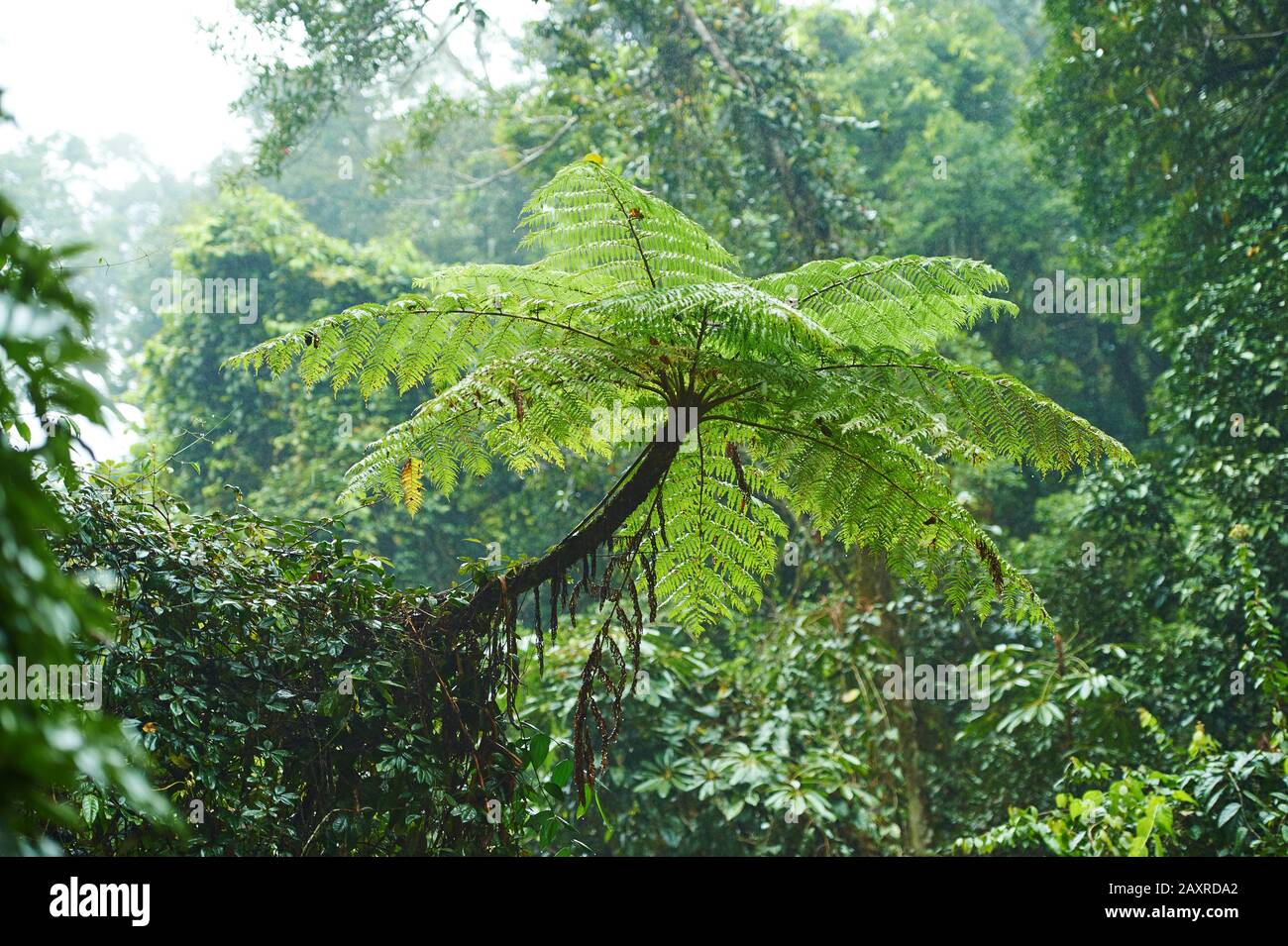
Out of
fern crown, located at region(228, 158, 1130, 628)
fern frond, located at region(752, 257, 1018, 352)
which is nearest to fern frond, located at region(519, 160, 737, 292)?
fern crown, located at region(228, 158, 1130, 628)

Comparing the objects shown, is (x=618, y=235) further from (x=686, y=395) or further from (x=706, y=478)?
(x=706, y=478)

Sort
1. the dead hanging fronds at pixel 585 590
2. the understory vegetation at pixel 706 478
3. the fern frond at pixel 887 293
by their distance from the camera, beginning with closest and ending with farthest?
the understory vegetation at pixel 706 478 < the dead hanging fronds at pixel 585 590 < the fern frond at pixel 887 293

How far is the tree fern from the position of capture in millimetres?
2008

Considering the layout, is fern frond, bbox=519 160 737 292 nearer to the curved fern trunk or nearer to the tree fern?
the tree fern

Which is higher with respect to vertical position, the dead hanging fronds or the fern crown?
the fern crown

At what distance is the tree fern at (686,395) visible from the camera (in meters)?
2.01

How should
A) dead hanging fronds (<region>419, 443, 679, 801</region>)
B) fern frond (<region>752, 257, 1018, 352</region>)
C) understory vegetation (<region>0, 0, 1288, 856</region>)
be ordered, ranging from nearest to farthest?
understory vegetation (<region>0, 0, 1288, 856</region>)
dead hanging fronds (<region>419, 443, 679, 801</region>)
fern frond (<region>752, 257, 1018, 352</region>)

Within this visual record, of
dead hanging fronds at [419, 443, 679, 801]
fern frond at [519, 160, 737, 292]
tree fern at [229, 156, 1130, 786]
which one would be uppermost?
fern frond at [519, 160, 737, 292]

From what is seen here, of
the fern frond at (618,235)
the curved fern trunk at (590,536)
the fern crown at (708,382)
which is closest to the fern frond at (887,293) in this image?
the fern crown at (708,382)

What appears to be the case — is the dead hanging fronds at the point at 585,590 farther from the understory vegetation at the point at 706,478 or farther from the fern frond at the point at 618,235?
the fern frond at the point at 618,235

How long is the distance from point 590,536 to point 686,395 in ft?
1.18

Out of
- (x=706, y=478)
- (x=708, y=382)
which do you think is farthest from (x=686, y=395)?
(x=706, y=478)

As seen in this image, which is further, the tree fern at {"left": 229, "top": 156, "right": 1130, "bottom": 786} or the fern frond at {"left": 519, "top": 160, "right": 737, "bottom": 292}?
the fern frond at {"left": 519, "top": 160, "right": 737, "bottom": 292}
